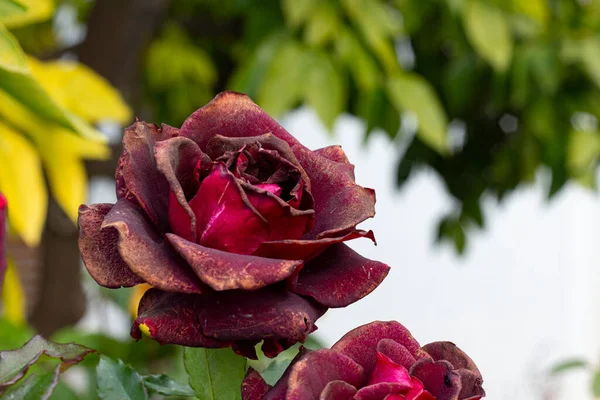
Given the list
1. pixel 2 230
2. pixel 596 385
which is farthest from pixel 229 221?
pixel 596 385

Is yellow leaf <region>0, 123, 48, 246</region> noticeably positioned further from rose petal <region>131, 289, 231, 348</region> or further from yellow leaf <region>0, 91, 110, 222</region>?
rose petal <region>131, 289, 231, 348</region>

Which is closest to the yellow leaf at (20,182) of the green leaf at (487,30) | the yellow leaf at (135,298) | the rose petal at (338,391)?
the yellow leaf at (135,298)

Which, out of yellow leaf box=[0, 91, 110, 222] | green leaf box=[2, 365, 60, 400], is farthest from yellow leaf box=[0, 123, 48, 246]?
green leaf box=[2, 365, 60, 400]

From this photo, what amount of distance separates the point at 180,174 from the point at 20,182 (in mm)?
460

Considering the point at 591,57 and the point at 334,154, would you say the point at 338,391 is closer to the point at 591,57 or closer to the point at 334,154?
the point at 334,154

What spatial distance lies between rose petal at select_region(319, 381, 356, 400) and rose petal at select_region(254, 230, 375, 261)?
0.03m

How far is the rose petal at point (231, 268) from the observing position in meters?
0.16

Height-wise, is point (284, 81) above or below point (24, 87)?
below

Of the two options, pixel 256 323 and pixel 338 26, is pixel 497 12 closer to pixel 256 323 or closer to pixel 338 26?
pixel 338 26

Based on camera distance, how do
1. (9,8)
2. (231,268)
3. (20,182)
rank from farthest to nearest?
(20,182) → (9,8) → (231,268)

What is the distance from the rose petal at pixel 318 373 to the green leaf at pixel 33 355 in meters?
0.08

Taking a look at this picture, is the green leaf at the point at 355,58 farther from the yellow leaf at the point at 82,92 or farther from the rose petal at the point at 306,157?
the rose petal at the point at 306,157

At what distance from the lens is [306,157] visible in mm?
213

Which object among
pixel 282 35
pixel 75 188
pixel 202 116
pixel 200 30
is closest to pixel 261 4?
pixel 282 35
